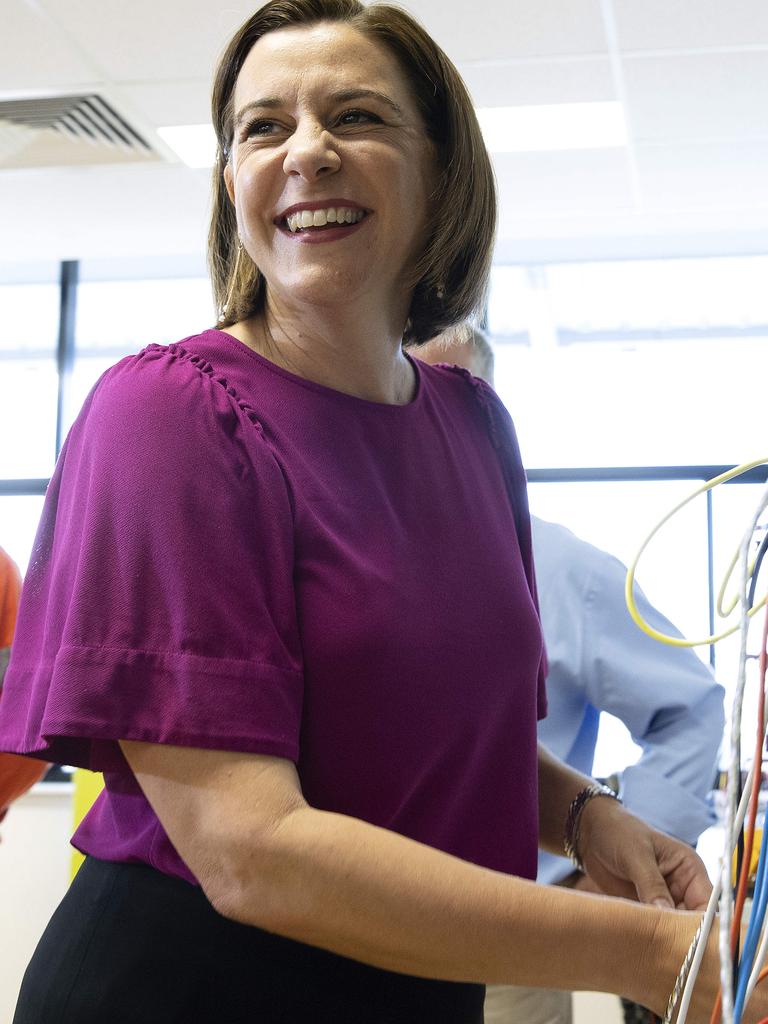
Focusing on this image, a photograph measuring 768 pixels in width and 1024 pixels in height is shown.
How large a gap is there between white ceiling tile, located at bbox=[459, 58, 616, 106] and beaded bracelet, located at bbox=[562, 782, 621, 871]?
8.75ft

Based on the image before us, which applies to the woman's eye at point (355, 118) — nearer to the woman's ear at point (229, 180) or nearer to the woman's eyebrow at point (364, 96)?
the woman's eyebrow at point (364, 96)

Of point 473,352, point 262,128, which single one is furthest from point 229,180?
point 473,352

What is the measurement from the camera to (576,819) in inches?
45.1

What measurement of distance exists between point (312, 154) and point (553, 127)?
296cm

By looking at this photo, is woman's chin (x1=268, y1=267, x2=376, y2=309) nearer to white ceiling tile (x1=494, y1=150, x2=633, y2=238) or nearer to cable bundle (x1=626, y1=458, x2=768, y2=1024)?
cable bundle (x1=626, y1=458, x2=768, y2=1024)

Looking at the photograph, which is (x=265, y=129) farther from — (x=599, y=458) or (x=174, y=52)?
(x=599, y=458)

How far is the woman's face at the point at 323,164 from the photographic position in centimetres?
101

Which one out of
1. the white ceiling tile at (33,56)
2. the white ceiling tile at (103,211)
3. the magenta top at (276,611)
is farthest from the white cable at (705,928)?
the white ceiling tile at (103,211)

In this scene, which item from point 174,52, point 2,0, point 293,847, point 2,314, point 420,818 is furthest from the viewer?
point 2,314

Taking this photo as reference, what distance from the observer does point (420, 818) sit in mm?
938

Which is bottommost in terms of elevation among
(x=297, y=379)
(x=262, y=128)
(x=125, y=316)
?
(x=297, y=379)

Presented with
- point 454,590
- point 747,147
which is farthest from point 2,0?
point 454,590

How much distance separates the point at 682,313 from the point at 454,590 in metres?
4.17

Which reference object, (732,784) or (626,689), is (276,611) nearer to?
(732,784)
